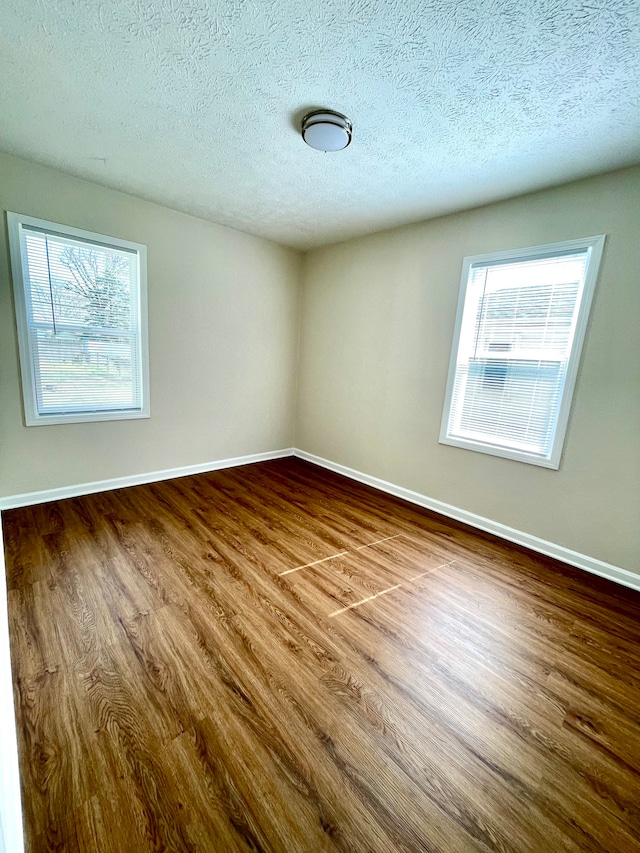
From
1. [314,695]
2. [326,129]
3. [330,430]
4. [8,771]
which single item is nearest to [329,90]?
[326,129]

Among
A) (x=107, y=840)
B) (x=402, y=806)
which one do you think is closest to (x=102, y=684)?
(x=107, y=840)

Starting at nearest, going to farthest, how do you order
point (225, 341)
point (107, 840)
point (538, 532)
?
point (107, 840) < point (538, 532) < point (225, 341)

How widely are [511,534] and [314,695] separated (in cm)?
212

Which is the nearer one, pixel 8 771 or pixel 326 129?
pixel 8 771

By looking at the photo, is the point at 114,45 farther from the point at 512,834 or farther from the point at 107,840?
the point at 512,834

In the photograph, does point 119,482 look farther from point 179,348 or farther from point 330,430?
point 330,430

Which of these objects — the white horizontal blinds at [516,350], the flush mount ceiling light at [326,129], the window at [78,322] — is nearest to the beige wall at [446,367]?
the white horizontal blinds at [516,350]

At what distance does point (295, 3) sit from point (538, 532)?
3.32 meters

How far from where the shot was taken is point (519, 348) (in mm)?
2680

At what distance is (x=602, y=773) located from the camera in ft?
3.94

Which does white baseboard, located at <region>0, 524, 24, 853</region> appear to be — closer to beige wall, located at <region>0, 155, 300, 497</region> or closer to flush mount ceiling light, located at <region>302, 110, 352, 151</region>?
beige wall, located at <region>0, 155, 300, 497</region>

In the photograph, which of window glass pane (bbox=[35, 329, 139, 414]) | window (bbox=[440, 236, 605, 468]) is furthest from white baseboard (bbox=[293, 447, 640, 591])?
window glass pane (bbox=[35, 329, 139, 414])

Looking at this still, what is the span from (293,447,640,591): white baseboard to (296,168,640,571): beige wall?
0.18 feet

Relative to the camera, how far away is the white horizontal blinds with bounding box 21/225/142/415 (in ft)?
8.99
